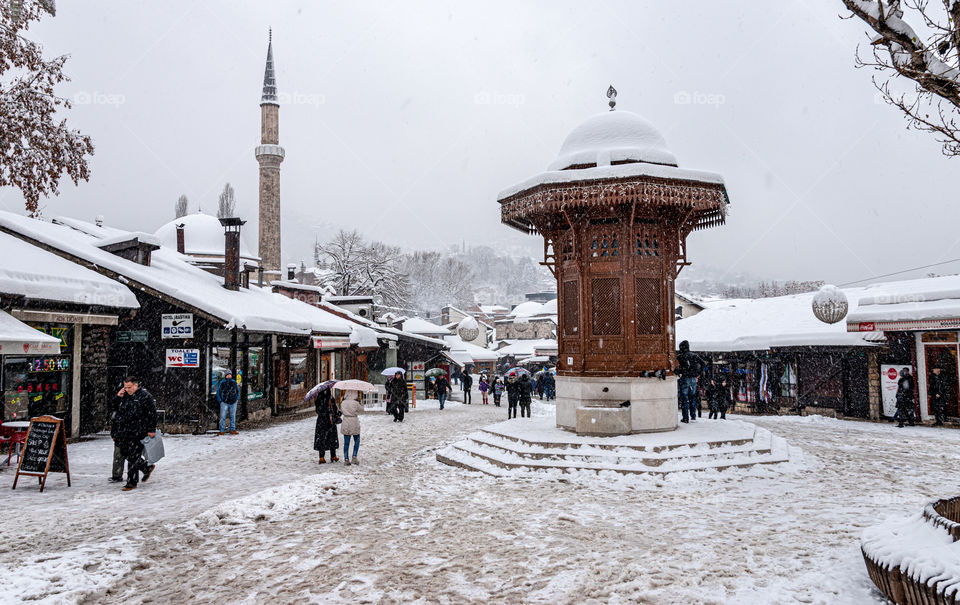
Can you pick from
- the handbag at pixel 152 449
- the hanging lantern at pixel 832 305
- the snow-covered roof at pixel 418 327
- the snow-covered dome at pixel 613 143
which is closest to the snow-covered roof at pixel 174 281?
the handbag at pixel 152 449

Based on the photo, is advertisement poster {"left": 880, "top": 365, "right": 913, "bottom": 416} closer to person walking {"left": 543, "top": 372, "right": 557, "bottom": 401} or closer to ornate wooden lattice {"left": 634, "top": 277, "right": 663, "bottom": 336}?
ornate wooden lattice {"left": 634, "top": 277, "right": 663, "bottom": 336}

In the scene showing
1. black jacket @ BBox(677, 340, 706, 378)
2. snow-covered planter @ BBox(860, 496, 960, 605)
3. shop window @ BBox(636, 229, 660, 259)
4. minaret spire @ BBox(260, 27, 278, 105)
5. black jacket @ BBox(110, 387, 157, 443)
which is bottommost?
snow-covered planter @ BBox(860, 496, 960, 605)

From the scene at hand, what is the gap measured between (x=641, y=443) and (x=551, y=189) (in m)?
5.00

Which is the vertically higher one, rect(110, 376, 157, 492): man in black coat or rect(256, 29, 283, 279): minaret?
rect(256, 29, 283, 279): minaret

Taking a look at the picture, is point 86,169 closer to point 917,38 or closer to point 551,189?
point 551,189

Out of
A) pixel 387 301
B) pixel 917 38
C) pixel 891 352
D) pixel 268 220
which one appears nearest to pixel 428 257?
pixel 387 301

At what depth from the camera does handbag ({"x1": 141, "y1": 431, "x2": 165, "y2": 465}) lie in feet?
29.3

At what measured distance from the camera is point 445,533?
6668 millimetres

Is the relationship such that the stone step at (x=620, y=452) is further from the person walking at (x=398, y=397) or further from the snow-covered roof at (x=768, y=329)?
the snow-covered roof at (x=768, y=329)

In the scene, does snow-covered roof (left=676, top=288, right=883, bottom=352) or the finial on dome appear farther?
snow-covered roof (left=676, top=288, right=883, bottom=352)

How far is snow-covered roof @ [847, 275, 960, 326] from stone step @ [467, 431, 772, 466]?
9.29 meters

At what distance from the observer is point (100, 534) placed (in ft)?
21.2

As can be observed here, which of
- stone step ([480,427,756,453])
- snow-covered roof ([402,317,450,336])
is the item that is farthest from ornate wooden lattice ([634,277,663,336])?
snow-covered roof ([402,317,450,336])

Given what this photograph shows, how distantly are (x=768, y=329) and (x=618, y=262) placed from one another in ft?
44.6
